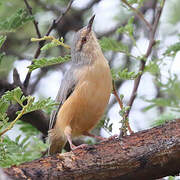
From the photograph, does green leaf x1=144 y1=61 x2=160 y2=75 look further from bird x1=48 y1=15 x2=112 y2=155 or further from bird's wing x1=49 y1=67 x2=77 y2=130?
bird's wing x1=49 y1=67 x2=77 y2=130

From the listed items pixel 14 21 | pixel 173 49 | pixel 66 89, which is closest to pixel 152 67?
pixel 173 49

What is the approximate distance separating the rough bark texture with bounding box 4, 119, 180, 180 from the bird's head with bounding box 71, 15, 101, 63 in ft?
6.04

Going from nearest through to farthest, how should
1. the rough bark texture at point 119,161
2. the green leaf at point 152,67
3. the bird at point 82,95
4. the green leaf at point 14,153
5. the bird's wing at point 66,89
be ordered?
the rough bark texture at point 119,161
the green leaf at point 14,153
the bird at point 82,95
the bird's wing at point 66,89
the green leaf at point 152,67

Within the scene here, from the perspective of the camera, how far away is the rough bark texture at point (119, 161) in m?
3.40

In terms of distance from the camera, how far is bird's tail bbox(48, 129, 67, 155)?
5335mm

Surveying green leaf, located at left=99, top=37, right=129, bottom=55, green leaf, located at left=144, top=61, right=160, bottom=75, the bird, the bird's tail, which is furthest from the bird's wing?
green leaf, located at left=144, top=61, right=160, bottom=75

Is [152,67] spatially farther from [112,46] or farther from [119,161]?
[119,161]

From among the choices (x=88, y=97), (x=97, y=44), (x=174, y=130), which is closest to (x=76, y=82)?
(x=88, y=97)

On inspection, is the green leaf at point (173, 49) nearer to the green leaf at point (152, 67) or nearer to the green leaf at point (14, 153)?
the green leaf at point (152, 67)

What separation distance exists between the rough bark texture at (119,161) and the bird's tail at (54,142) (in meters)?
1.61

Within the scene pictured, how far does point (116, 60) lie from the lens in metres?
8.25

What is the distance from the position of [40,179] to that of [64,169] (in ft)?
0.82

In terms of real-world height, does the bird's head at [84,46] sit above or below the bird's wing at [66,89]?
above

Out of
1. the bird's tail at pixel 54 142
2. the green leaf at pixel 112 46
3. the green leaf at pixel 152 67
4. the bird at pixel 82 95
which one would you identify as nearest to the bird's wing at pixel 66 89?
the bird at pixel 82 95
